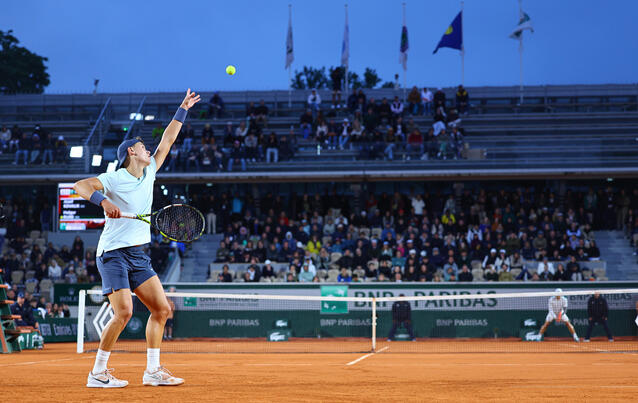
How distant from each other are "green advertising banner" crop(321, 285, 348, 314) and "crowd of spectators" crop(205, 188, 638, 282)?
1036 mm

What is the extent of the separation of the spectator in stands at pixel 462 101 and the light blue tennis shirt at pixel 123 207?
3000cm

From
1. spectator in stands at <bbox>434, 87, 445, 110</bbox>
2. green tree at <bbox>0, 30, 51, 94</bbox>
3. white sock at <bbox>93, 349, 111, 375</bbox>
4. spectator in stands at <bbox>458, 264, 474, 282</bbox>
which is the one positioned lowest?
white sock at <bbox>93, 349, 111, 375</bbox>

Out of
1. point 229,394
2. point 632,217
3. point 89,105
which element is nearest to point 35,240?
point 89,105

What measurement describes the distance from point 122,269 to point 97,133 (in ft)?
96.8

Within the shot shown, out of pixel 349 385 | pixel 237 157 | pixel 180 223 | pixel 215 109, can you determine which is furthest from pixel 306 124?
pixel 349 385

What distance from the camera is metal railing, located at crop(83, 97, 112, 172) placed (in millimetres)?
32834

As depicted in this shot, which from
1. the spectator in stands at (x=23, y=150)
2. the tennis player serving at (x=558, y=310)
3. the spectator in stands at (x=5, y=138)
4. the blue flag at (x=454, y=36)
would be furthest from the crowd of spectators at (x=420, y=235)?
the blue flag at (x=454, y=36)

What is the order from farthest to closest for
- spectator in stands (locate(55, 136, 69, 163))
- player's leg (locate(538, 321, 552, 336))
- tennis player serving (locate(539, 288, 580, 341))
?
1. spectator in stands (locate(55, 136, 69, 163))
2. player's leg (locate(538, 321, 552, 336))
3. tennis player serving (locate(539, 288, 580, 341))

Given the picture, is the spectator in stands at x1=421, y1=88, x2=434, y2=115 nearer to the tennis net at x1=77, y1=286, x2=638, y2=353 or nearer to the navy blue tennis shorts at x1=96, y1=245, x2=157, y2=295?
the tennis net at x1=77, y1=286, x2=638, y2=353

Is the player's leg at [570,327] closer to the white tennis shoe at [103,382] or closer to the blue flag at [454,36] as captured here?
the white tennis shoe at [103,382]

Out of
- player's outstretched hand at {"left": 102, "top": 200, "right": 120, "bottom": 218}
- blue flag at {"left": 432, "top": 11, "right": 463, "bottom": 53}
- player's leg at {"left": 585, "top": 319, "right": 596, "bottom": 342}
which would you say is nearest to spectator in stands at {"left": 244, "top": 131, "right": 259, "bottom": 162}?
blue flag at {"left": 432, "top": 11, "right": 463, "bottom": 53}

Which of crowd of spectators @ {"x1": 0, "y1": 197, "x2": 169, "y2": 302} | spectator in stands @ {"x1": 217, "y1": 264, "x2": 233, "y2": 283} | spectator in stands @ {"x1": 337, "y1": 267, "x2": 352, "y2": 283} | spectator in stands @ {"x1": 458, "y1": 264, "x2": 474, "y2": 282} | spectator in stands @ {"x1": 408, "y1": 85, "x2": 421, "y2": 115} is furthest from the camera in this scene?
spectator in stands @ {"x1": 408, "y1": 85, "x2": 421, "y2": 115}

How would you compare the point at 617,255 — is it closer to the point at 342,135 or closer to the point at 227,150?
the point at 342,135

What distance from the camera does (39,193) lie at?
35.6 metres
